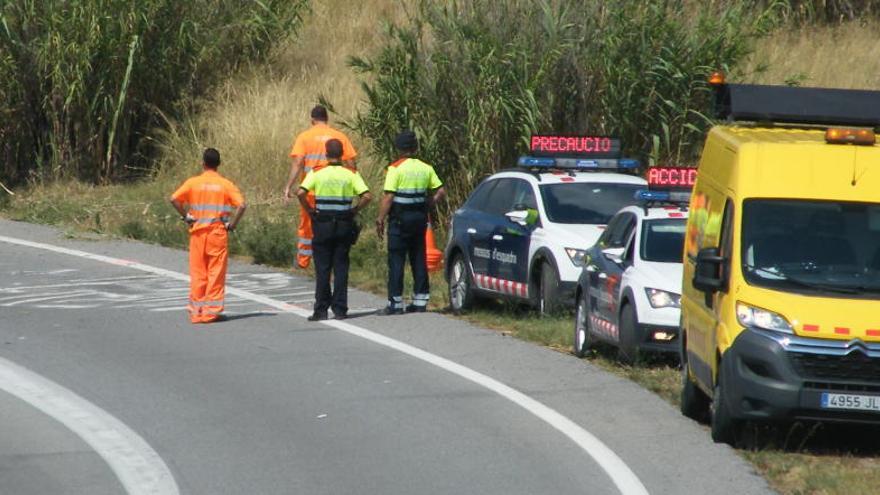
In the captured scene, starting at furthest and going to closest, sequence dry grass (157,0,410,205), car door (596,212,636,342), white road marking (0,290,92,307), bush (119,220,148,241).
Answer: dry grass (157,0,410,205), bush (119,220,148,241), white road marking (0,290,92,307), car door (596,212,636,342)

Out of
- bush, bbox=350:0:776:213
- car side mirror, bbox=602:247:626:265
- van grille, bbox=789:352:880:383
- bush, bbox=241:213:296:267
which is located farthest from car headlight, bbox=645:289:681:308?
bush, bbox=350:0:776:213

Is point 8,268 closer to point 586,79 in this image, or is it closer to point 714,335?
point 586,79

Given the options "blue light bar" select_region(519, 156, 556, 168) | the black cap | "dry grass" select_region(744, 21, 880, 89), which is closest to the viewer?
the black cap

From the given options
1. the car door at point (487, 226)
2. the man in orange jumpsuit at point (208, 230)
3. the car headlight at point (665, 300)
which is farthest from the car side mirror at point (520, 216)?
the car headlight at point (665, 300)

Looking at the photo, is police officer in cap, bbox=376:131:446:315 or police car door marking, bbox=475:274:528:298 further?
police car door marking, bbox=475:274:528:298

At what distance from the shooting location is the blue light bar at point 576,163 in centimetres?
1727

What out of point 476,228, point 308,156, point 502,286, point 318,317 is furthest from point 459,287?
point 308,156

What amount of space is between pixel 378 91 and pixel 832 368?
14.3 meters

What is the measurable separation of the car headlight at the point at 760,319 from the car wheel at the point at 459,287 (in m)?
7.12

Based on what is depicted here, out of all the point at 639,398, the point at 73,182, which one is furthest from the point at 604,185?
the point at 73,182

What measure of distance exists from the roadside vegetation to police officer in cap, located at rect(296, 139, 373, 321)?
1.51 metres

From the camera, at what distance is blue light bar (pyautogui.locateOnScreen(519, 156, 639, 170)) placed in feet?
56.6

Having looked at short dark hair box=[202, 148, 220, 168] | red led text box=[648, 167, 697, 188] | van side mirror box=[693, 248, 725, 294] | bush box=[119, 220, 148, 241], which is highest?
short dark hair box=[202, 148, 220, 168]

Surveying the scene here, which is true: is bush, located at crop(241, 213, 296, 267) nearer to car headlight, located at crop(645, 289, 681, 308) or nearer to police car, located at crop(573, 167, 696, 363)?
police car, located at crop(573, 167, 696, 363)
